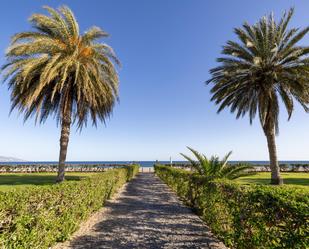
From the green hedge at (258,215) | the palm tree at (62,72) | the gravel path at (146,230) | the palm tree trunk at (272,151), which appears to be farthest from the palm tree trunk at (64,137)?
the palm tree trunk at (272,151)

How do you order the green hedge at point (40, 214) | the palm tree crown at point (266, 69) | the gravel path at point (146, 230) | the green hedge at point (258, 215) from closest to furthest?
1. the green hedge at point (258, 215)
2. the green hedge at point (40, 214)
3. the gravel path at point (146, 230)
4. the palm tree crown at point (266, 69)

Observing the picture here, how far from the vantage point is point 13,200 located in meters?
3.87

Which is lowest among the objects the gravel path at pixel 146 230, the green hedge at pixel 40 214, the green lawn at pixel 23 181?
the gravel path at pixel 146 230

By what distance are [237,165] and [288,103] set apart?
10.8 meters

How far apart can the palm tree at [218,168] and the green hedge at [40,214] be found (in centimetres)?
462

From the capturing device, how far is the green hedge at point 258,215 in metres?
2.98

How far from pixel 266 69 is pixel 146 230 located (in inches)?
595

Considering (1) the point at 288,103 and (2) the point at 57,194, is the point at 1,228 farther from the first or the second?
(1) the point at 288,103

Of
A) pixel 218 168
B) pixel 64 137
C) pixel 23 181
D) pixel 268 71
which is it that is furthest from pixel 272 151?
pixel 23 181

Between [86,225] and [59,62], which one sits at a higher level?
[59,62]

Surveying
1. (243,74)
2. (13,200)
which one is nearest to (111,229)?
(13,200)

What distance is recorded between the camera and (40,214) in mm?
4496

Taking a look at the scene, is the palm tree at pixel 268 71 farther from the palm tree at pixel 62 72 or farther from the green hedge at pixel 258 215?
the green hedge at pixel 258 215

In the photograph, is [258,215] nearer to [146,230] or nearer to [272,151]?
[146,230]
